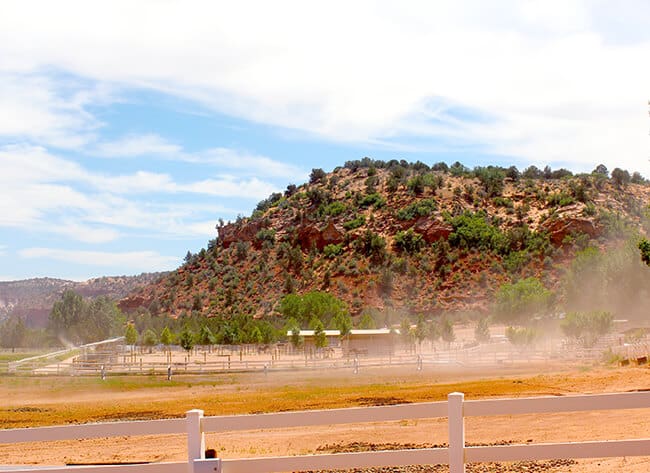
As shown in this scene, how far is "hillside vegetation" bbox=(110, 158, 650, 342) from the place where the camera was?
383 ft

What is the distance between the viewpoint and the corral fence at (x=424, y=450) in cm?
795

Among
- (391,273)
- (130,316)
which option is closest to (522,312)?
(391,273)

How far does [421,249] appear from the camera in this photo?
5192 inches

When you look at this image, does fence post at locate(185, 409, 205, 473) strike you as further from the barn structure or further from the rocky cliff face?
the rocky cliff face

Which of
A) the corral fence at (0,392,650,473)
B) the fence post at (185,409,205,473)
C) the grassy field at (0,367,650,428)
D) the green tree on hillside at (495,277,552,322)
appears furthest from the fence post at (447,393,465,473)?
the green tree on hillside at (495,277,552,322)

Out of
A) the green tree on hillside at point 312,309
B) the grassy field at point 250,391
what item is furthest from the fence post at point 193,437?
the green tree on hillside at point 312,309

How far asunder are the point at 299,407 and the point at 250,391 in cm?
1306

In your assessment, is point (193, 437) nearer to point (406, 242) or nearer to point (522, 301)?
point (522, 301)

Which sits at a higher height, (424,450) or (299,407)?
(424,450)

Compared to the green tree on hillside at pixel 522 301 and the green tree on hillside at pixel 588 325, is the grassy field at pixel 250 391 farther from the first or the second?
the green tree on hillside at pixel 522 301

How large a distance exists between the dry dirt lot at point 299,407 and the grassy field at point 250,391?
61 millimetres

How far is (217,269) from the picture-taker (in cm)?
15438

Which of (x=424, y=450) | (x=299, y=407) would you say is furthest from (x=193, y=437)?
(x=299, y=407)

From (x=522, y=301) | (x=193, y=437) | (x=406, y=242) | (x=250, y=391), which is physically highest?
(x=406, y=242)
